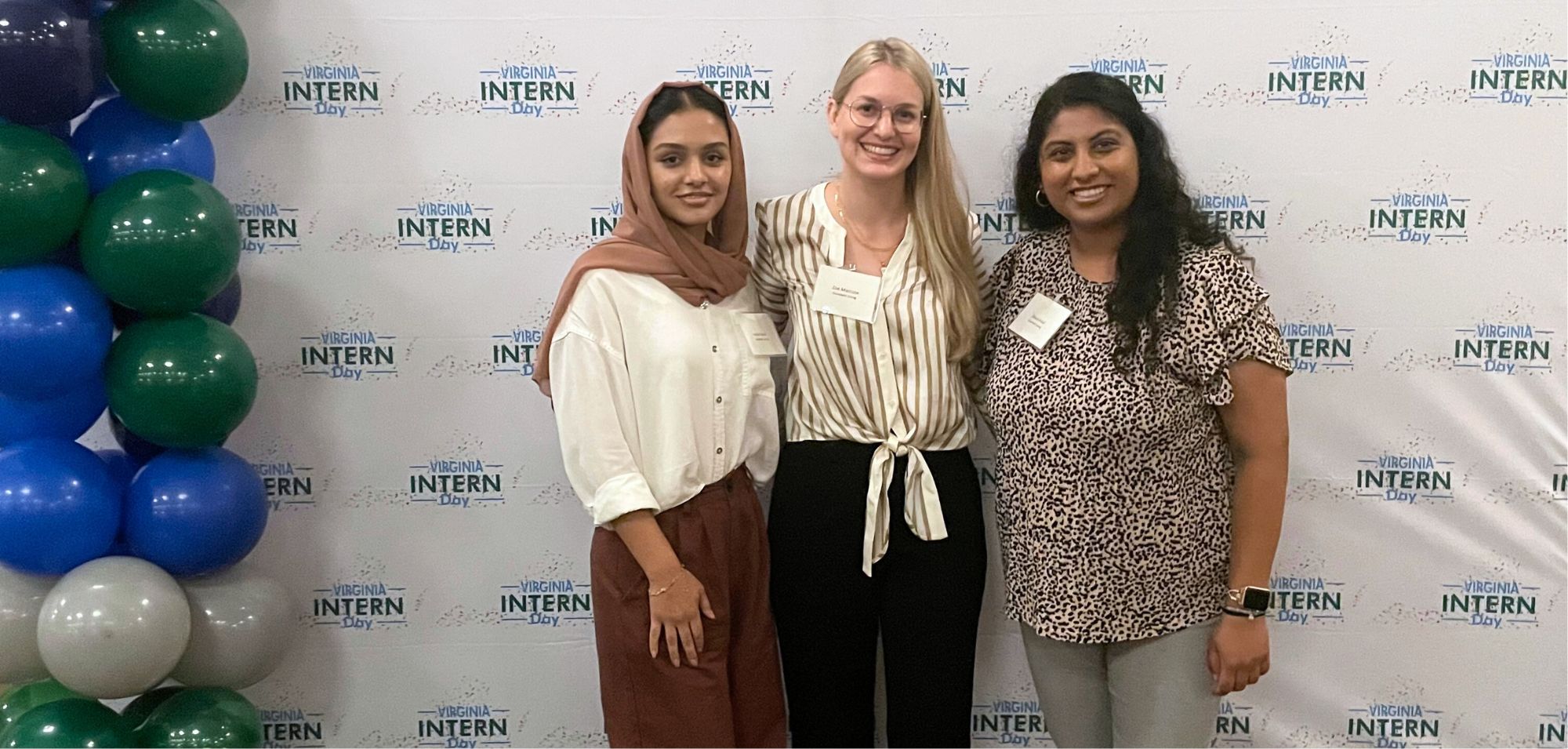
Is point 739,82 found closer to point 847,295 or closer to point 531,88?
point 531,88

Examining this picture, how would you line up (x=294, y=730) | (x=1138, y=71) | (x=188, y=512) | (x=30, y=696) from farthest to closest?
1. (x=294, y=730)
2. (x=1138, y=71)
3. (x=30, y=696)
4. (x=188, y=512)

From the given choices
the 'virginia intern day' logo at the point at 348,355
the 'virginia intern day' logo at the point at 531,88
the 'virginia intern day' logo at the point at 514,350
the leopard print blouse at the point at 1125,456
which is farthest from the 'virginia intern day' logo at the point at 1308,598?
the 'virginia intern day' logo at the point at 348,355

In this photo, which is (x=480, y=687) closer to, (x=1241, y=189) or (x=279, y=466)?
(x=279, y=466)

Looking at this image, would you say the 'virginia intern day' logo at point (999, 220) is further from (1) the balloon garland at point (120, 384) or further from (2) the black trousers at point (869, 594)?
(1) the balloon garland at point (120, 384)

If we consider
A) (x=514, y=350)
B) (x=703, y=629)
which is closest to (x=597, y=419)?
(x=703, y=629)

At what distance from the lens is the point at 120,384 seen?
1.93 m

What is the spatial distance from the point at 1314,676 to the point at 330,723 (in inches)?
90.9

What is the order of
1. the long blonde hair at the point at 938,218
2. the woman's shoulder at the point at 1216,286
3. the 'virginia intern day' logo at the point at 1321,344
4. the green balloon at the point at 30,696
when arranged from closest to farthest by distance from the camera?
the woman's shoulder at the point at 1216,286
the long blonde hair at the point at 938,218
the green balloon at the point at 30,696
the 'virginia intern day' logo at the point at 1321,344

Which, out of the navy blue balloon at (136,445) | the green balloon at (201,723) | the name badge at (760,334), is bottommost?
the green balloon at (201,723)

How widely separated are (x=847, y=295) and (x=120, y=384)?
1319 mm

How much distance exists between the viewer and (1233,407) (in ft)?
5.82

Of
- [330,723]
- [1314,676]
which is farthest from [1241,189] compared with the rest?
[330,723]

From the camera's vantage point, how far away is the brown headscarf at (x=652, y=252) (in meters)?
1.88

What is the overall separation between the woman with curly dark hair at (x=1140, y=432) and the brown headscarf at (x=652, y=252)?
542 millimetres
